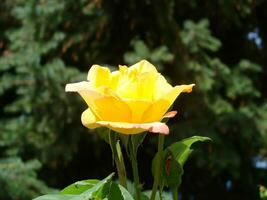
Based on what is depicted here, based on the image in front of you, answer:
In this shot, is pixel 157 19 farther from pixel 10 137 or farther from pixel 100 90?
pixel 100 90

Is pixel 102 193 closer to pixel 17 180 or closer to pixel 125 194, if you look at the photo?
pixel 125 194

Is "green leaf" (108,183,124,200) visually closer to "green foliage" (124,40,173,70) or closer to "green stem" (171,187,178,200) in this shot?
"green stem" (171,187,178,200)

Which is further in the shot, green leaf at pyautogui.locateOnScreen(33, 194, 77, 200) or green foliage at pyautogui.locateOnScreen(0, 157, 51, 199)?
green foliage at pyautogui.locateOnScreen(0, 157, 51, 199)

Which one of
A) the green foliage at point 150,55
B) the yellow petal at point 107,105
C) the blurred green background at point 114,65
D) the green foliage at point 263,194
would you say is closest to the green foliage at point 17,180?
the blurred green background at point 114,65

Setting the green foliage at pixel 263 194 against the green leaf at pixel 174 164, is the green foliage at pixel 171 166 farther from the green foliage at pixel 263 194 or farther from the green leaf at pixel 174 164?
the green foliage at pixel 263 194

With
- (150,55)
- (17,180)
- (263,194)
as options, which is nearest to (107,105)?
(263,194)

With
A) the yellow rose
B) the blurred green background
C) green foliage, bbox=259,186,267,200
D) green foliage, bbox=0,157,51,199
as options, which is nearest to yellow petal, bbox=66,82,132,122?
the yellow rose

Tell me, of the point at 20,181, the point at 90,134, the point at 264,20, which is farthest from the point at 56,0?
the point at 264,20
